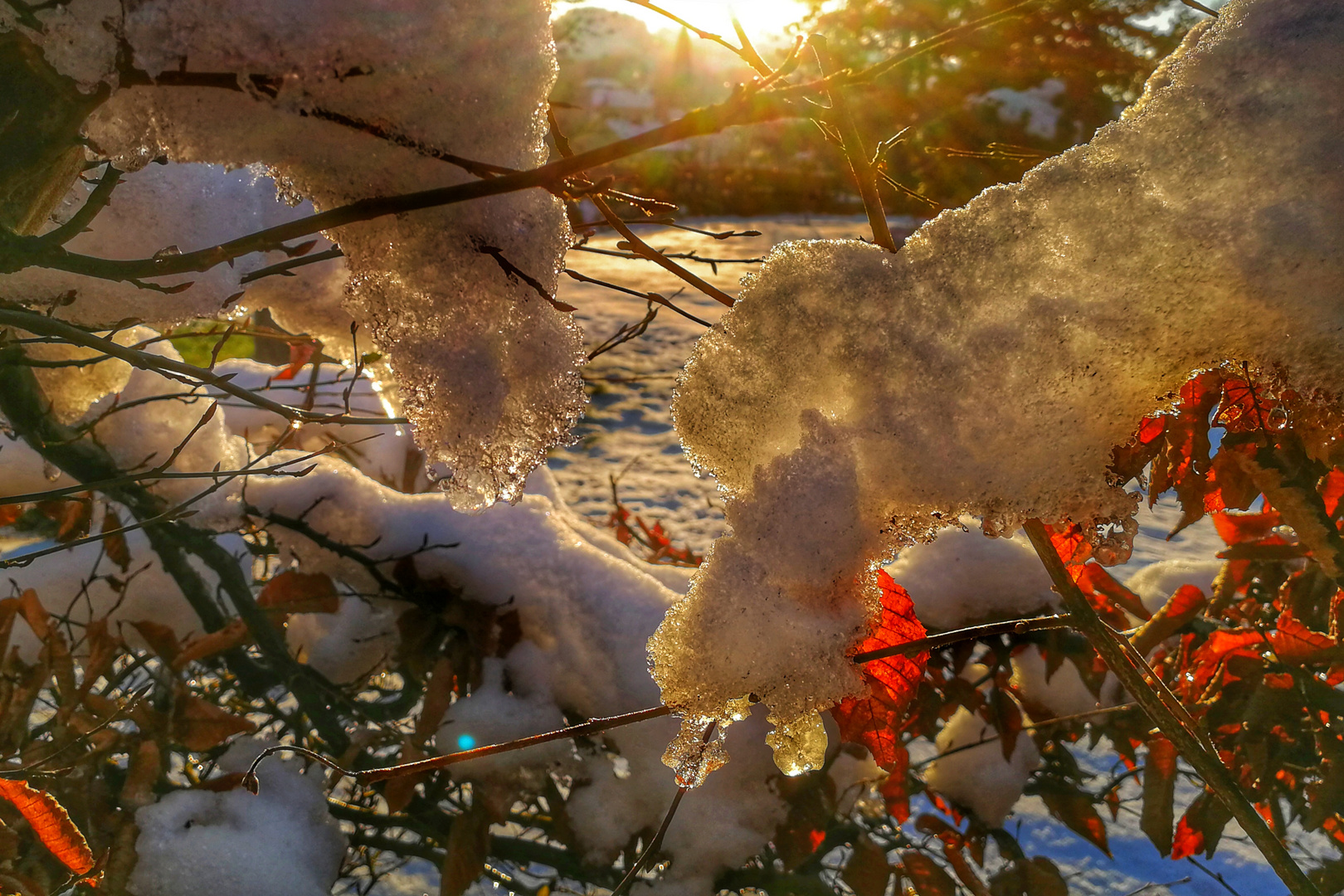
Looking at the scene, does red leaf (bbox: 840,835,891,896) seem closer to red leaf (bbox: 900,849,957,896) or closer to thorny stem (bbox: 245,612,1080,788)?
red leaf (bbox: 900,849,957,896)

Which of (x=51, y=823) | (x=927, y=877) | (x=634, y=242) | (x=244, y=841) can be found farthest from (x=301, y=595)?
(x=927, y=877)

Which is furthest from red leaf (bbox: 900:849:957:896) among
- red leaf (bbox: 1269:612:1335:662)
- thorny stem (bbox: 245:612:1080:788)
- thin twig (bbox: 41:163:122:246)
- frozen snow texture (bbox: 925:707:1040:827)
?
thin twig (bbox: 41:163:122:246)

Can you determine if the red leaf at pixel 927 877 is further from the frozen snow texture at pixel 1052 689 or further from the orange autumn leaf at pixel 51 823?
the orange autumn leaf at pixel 51 823

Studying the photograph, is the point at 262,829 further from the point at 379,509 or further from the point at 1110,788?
the point at 1110,788

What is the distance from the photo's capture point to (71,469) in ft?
5.08

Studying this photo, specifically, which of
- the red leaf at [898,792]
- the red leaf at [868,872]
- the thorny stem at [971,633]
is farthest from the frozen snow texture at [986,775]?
the thorny stem at [971,633]

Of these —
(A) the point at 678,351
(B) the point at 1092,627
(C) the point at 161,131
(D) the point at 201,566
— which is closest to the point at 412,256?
(C) the point at 161,131

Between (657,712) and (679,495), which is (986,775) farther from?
(679,495)

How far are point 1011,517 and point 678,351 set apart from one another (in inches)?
213

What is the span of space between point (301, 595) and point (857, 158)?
131cm

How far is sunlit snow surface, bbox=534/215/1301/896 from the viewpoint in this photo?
1933mm

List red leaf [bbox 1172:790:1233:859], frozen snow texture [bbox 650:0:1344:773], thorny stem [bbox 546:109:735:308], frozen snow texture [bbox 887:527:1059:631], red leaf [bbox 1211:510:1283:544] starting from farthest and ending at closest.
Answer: frozen snow texture [bbox 887:527:1059:631]
red leaf [bbox 1172:790:1233:859]
red leaf [bbox 1211:510:1283:544]
thorny stem [bbox 546:109:735:308]
frozen snow texture [bbox 650:0:1344:773]

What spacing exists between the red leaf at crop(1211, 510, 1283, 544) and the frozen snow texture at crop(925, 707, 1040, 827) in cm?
53

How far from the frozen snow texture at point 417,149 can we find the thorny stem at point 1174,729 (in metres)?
0.45
